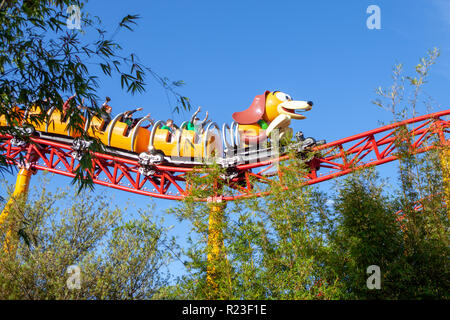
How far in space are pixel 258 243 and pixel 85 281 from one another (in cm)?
302

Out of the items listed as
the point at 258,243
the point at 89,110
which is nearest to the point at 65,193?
the point at 89,110

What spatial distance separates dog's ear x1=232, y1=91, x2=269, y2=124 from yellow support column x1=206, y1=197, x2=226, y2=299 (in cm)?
531

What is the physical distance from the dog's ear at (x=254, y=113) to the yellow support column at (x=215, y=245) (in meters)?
5.31

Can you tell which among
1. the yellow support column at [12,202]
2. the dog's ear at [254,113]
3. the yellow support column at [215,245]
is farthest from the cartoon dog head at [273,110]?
the yellow support column at [12,202]

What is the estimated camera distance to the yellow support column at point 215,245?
22.8 feet

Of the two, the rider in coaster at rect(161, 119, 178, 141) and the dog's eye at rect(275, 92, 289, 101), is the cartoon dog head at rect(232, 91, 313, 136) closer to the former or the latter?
the dog's eye at rect(275, 92, 289, 101)

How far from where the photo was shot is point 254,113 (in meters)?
13.3

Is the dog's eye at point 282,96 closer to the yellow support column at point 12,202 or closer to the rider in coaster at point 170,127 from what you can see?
the rider in coaster at point 170,127

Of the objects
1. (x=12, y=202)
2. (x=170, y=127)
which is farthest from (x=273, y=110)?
(x=12, y=202)

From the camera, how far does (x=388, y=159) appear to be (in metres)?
11.0

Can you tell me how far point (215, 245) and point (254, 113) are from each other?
6710 millimetres

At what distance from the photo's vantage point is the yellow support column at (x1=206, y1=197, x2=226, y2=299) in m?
6.94

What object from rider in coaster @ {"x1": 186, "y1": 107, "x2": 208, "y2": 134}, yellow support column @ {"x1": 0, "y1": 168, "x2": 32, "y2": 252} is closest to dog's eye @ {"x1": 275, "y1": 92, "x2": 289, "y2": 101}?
rider in coaster @ {"x1": 186, "y1": 107, "x2": 208, "y2": 134}
